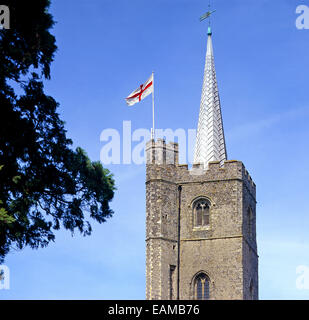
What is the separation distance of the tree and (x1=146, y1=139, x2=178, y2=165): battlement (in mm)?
31013

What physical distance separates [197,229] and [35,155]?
31944mm

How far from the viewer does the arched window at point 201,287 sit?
4738 cm

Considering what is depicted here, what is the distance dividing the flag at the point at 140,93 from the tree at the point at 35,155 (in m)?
24.4

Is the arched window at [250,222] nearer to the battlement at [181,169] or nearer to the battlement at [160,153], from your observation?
the battlement at [181,169]

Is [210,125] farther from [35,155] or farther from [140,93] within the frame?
[35,155]

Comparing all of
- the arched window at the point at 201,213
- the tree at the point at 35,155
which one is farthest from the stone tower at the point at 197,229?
the tree at the point at 35,155

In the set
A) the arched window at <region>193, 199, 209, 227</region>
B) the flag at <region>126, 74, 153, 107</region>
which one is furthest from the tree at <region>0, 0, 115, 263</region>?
the arched window at <region>193, 199, 209, 227</region>

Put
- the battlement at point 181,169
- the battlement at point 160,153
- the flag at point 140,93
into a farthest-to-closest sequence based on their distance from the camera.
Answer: the battlement at point 160,153
the battlement at point 181,169
the flag at point 140,93

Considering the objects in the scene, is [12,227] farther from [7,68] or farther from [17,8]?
[17,8]

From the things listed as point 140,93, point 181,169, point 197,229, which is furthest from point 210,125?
point 140,93

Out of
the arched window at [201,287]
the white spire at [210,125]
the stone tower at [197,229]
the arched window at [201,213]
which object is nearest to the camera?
the stone tower at [197,229]

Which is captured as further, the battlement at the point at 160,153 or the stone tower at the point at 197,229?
the battlement at the point at 160,153

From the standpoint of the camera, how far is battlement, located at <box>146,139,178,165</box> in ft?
164

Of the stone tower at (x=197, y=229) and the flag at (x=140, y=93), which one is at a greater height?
the flag at (x=140, y=93)
